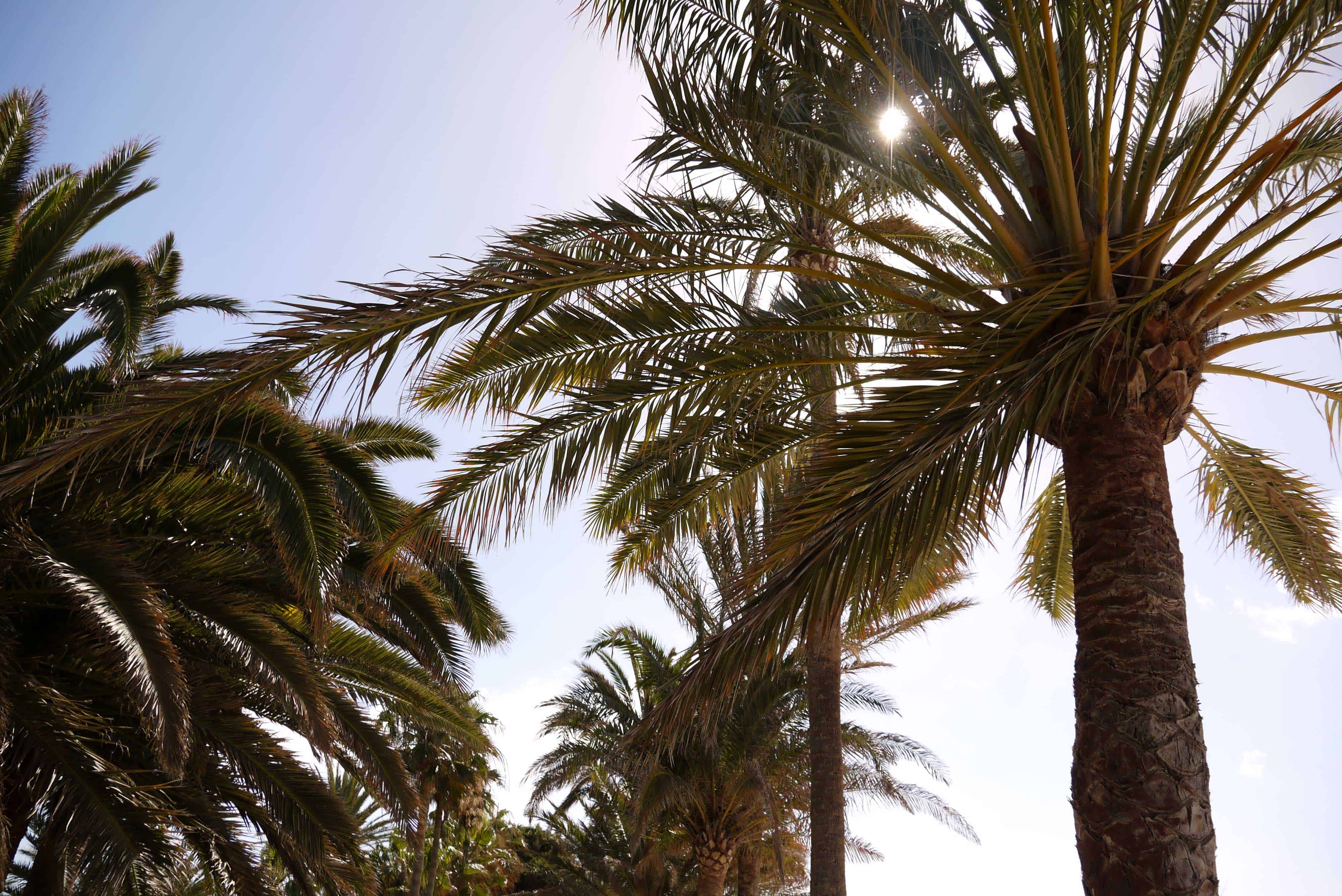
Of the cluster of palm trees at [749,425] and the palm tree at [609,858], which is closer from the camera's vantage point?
the cluster of palm trees at [749,425]

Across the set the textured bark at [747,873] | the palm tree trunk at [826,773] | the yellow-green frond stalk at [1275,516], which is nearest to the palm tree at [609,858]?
the textured bark at [747,873]

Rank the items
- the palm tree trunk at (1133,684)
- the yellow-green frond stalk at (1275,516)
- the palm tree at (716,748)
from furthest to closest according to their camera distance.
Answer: the palm tree at (716,748)
the yellow-green frond stalk at (1275,516)
the palm tree trunk at (1133,684)

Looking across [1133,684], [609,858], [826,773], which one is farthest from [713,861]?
[1133,684]

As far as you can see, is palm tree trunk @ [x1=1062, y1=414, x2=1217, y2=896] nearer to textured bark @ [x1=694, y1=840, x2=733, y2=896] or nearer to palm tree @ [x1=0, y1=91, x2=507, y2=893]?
palm tree @ [x1=0, y1=91, x2=507, y2=893]

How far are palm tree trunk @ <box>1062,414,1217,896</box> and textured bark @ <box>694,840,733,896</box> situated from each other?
14.9 m

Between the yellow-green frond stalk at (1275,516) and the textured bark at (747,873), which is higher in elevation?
the yellow-green frond stalk at (1275,516)

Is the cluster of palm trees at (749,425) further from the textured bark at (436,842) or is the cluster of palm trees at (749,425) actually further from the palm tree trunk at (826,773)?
the textured bark at (436,842)

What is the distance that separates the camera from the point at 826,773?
10.3 meters

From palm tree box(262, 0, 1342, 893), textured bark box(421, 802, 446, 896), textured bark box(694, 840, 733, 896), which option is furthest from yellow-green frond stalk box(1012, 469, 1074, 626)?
textured bark box(421, 802, 446, 896)

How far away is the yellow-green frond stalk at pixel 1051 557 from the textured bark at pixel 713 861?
395 inches

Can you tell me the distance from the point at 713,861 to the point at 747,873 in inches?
75.0

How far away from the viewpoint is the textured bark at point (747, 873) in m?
19.2

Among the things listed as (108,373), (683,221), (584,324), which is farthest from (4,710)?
(683,221)

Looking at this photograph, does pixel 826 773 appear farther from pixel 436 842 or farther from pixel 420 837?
pixel 436 842
